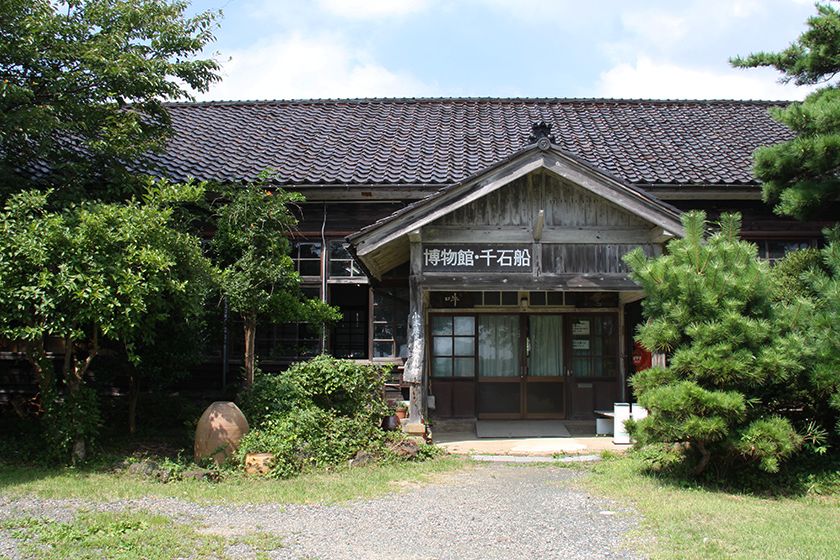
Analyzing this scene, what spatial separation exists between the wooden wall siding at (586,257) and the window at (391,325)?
2.83 metres

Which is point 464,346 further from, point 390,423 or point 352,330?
point 352,330

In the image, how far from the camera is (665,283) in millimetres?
7875

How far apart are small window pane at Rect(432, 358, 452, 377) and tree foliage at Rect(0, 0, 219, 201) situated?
5.53 metres

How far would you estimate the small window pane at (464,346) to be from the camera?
12773 mm

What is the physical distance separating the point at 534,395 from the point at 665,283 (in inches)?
210

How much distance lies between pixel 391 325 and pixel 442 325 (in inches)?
42.9

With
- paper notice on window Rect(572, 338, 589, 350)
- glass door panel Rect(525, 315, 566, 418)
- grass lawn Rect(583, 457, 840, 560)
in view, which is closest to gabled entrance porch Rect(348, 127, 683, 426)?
paper notice on window Rect(572, 338, 589, 350)

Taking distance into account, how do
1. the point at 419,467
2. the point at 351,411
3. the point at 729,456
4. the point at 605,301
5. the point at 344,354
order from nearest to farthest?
the point at 729,456
the point at 419,467
the point at 351,411
the point at 605,301
the point at 344,354

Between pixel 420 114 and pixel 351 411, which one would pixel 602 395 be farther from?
pixel 420 114

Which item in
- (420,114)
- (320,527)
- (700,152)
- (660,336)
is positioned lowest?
(320,527)

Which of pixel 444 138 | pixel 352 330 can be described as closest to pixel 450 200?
pixel 444 138

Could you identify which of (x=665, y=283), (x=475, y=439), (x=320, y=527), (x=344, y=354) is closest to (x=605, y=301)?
(x=475, y=439)

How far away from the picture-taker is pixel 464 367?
41.9 feet

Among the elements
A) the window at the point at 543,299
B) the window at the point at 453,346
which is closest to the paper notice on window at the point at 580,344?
the window at the point at 543,299
